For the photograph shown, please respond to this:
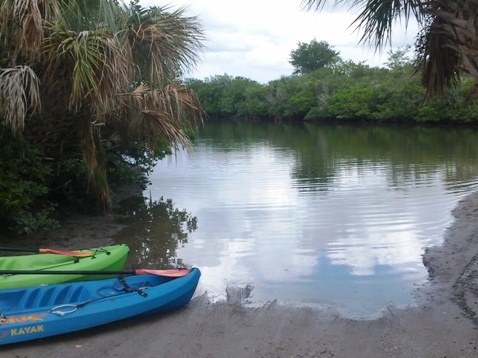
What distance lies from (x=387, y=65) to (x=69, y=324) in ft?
172

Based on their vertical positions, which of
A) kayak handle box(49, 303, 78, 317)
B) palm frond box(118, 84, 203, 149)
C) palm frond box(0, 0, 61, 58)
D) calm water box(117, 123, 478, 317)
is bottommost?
calm water box(117, 123, 478, 317)

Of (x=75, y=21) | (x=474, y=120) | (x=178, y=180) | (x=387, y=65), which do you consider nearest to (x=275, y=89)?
(x=387, y=65)

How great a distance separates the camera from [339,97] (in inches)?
2283

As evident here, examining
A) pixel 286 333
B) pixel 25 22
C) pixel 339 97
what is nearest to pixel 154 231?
pixel 25 22

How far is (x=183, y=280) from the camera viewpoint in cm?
652

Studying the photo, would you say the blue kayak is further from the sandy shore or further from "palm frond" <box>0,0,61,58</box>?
"palm frond" <box>0,0,61,58</box>

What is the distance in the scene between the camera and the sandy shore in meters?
5.57

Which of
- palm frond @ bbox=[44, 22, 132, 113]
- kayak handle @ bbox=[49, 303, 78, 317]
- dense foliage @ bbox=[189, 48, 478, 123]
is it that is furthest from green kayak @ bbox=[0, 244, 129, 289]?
dense foliage @ bbox=[189, 48, 478, 123]

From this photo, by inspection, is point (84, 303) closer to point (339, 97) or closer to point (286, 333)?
point (286, 333)

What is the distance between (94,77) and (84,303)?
11.0 feet

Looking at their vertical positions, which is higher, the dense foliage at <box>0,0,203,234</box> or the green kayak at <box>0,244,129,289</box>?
the dense foliage at <box>0,0,203,234</box>

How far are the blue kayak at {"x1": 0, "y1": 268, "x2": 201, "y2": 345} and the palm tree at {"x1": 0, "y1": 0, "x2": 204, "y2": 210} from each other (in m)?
2.70

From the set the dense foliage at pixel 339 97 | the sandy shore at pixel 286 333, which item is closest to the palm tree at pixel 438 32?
the sandy shore at pixel 286 333

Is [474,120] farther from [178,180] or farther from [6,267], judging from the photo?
[6,267]
